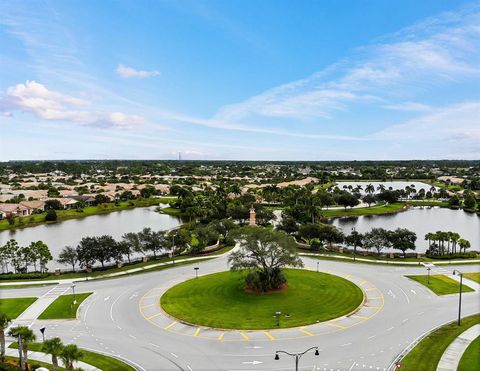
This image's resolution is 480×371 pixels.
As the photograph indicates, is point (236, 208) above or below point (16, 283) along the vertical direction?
above

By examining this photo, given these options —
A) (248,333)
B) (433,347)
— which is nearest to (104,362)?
(248,333)

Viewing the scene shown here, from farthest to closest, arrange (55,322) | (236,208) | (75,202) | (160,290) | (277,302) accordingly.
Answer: (75,202) < (236,208) < (160,290) < (277,302) < (55,322)

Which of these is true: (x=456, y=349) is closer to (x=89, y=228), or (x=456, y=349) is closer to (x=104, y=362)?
(x=104, y=362)

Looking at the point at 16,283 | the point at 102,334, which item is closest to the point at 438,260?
the point at 102,334

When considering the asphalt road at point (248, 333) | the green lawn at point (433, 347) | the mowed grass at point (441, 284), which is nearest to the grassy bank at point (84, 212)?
the asphalt road at point (248, 333)

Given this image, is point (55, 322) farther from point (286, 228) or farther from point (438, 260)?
point (438, 260)

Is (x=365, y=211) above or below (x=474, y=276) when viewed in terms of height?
above

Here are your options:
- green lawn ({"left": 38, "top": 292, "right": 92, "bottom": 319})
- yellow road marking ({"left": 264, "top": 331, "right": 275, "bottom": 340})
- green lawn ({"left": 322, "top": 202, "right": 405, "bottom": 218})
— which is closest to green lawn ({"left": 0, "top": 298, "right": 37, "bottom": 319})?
green lawn ({"left": 38, "top": 292, "right": 92, "bottom": 319})
